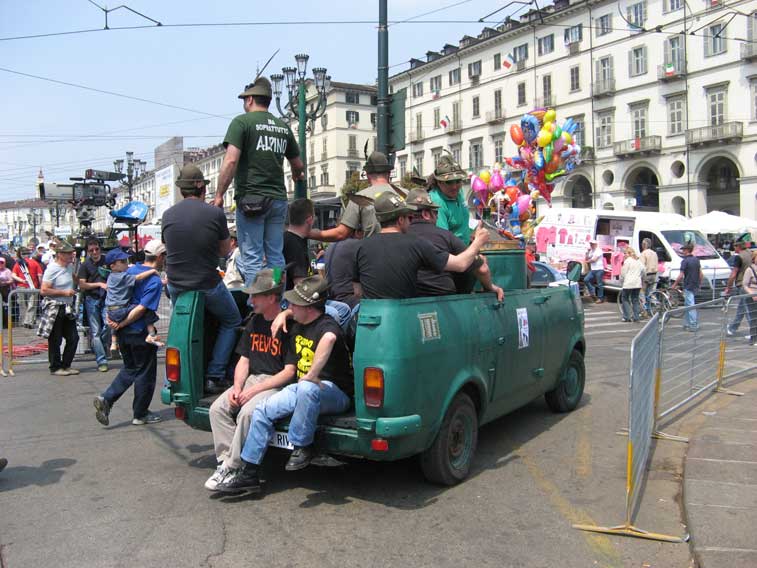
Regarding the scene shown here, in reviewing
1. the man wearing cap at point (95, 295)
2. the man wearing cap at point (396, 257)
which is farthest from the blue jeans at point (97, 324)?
the man wearing cap at point (396, 257)

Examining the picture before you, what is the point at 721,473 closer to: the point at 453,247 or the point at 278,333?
the point at 453,247

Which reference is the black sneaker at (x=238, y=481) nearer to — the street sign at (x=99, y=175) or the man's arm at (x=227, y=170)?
the man's arm at (x=227, y=170)

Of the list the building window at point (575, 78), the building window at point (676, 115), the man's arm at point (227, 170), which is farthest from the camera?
the building window at point (575, 78)

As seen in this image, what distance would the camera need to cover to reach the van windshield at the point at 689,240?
69.4 ft

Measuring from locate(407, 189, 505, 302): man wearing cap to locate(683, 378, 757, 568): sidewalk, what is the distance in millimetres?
1956

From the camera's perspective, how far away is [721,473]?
204 inches

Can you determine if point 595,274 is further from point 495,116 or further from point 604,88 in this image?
point 495,116

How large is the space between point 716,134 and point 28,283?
39.9m

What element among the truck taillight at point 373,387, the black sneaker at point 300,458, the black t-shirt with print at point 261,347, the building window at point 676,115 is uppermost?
the building window at point 676,115

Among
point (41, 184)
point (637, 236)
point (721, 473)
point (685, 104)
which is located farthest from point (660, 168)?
point (721, 473)

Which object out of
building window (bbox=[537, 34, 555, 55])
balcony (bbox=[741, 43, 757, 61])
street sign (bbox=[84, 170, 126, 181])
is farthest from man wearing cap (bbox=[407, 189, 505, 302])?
building window (bbox=[537, 34, 555, 55])

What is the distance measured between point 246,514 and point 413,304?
1.70 metres

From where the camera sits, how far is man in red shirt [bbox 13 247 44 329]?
11.2 m

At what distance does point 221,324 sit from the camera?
5.46 m
